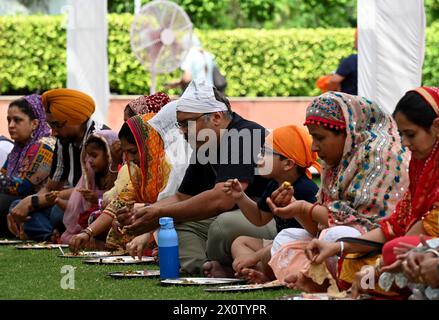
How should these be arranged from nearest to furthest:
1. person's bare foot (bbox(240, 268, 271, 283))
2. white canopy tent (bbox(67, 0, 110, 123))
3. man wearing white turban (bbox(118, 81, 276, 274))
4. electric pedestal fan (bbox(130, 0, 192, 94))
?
person's bare foot (bbox(240, 268, 271, 283)) < man wearing white turban (bbox(118, 81, 276, 274)) < white canopy tent (bbox(67, 0, 110, 123)) < electric pedestal fan (bbox(130, 0, 192, 94))

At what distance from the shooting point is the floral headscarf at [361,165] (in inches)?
215

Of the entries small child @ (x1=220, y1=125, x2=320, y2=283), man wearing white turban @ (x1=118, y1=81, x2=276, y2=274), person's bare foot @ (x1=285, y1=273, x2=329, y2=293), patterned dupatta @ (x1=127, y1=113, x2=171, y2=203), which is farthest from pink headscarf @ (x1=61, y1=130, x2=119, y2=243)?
person's bare foot @ (x1=285, y1=273, x2=329, y2=293)

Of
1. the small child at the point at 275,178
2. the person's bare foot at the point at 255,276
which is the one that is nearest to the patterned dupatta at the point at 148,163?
the small child at the point at 275,178

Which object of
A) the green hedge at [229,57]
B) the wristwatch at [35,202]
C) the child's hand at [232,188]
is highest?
the child's hand at [232,188]

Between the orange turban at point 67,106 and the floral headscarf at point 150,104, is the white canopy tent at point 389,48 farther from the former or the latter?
the orange turban at point 67,106

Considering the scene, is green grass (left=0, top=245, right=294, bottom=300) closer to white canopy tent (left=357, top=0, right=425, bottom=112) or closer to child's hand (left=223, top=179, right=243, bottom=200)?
child's hand (left=223, top=179, right=243, bottom=200)

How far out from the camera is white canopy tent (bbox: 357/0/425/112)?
8.98 metres

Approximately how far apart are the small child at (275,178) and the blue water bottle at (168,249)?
1.05 ft

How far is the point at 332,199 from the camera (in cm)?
561

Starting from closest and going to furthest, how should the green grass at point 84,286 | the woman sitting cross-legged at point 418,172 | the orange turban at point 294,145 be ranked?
the woman sitting cross-legged at point 418,172 → the green grass at point 84,286 → the orange turban at point 294,145

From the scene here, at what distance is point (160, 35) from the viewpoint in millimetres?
15797

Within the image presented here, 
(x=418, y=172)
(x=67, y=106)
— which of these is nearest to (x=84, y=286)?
(x=418, y=172)

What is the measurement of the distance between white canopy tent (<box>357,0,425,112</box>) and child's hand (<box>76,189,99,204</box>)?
86.3 inches
